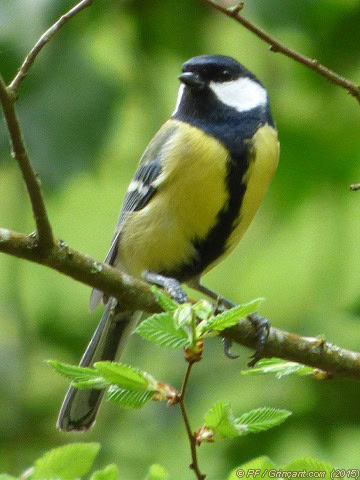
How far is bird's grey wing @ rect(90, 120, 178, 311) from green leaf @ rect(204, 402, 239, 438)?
1.06m

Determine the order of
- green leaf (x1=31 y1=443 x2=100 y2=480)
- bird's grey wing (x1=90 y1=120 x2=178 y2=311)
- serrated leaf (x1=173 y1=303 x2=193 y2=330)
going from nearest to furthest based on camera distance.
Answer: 1. serrated leaf (x1=173 y1=303 x2=193 y2=330)
2. green leaf (x1=31 y1=443 x2=100 y2=480)
3. bird's grey wing (x1=90 y1=120 x2=178 y2=311)

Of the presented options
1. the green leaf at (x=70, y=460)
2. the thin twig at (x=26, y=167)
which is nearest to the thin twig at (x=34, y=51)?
the thin twig at (x=26, y=167)

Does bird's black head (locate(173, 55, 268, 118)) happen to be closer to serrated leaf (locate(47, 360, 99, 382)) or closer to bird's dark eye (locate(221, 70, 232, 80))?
bird's dark eye (locate(221, 70, 232, 80))

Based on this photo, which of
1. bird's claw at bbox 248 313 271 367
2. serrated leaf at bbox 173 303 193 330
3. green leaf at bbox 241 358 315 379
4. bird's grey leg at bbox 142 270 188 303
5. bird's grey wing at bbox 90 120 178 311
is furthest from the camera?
bird's grey wing at bbox 90 120 178 311

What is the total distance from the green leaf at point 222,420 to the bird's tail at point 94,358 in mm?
1120

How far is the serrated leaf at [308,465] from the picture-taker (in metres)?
1.41

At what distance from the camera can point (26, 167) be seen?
1518 millimetres

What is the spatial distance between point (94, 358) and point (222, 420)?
1.28m

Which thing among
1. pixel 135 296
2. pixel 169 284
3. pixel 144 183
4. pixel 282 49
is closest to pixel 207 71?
pixel 144 183

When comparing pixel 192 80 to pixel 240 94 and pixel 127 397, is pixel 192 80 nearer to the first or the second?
pixel 240 94

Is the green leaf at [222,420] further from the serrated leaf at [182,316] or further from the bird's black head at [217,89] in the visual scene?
the bird's black head at [217,89]

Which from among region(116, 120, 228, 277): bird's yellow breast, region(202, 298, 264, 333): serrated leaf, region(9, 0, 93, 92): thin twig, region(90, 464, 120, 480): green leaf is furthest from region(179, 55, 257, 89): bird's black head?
region(90, 464, 120, 480): green leaf

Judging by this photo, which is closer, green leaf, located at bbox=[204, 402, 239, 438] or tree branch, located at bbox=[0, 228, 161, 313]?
green leaf, located at bbox=[204, 402, 239, 438]

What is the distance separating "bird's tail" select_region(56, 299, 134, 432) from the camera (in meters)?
2.46
